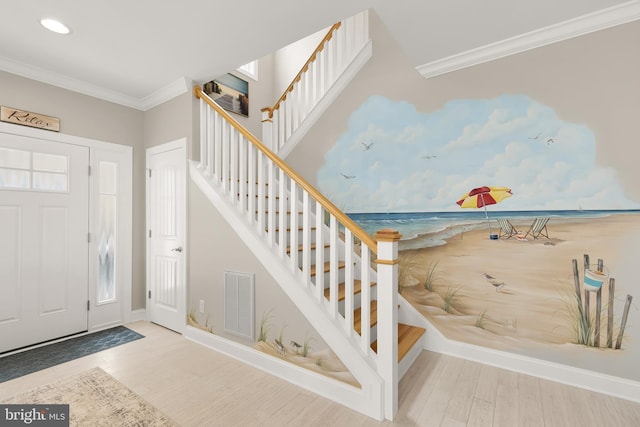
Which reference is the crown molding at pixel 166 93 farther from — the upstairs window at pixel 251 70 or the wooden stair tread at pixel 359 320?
the wooden stair tread at pixel 359 320

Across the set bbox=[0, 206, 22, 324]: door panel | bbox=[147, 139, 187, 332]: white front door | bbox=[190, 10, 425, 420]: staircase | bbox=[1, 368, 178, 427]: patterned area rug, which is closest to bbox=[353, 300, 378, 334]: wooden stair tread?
bbox=[190, 10, 425, 420]: staircase

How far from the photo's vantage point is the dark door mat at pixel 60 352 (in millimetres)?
2388

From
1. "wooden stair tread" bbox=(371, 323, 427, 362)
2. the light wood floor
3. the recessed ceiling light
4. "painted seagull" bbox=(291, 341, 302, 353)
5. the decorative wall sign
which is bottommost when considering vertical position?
the light wood floor

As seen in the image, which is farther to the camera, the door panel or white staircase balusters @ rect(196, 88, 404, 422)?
the door panel

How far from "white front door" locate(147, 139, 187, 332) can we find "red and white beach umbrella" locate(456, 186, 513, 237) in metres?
2.74

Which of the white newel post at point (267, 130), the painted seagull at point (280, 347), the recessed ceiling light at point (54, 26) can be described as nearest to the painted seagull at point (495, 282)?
the painted seagull at point (280, 347)

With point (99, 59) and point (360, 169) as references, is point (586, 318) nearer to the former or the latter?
point (360, 169)

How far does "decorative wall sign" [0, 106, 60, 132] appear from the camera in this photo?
2.65m

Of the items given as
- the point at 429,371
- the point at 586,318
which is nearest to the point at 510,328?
the point at 586,318

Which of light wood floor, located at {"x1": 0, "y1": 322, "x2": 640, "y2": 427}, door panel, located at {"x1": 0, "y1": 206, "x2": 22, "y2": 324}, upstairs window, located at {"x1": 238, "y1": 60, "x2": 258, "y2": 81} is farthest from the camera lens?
upstairs window, located at {"x1": 238, "y1": 60, "x2": 258, "y2": 81}

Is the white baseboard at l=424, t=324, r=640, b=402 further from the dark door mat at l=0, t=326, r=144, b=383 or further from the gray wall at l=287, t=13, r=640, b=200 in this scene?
the dark door mat at l=0, t=326, r=144, b=383

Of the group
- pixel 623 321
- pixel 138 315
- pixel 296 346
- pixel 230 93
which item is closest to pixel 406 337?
pixel 296 346

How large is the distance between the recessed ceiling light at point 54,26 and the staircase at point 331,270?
1.06 m

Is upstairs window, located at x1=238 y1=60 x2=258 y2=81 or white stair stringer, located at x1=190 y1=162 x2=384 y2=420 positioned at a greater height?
upstairs window, located at x1=238 y1=60 x2=258 y2=81
